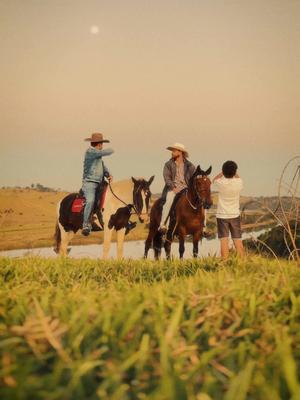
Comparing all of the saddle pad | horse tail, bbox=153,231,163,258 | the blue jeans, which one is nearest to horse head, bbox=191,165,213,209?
the blue jeans

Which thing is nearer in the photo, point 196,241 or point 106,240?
point 196,241

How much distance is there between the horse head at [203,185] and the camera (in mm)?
9734

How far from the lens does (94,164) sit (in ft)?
34.1

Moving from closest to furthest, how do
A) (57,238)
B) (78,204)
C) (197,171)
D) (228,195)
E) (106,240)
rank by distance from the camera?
(228,195), (197,171), (106,240), (78,204), (57,238)

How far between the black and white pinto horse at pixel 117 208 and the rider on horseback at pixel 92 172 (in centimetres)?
33

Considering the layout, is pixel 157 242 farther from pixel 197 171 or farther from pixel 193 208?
pixel 197 171

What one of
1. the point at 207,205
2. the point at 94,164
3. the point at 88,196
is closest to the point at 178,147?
the point at 207,205

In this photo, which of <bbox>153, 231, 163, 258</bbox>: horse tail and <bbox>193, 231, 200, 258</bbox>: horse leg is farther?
<bbox>153, 231, 163, 258</bbox>: horse tail

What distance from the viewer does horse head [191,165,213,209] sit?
973 cm

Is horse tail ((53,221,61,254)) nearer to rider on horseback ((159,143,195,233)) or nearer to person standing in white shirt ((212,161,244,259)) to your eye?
rider on horseback ((159,143,195,233))

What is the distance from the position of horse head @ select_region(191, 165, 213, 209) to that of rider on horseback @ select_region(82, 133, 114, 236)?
1.95m

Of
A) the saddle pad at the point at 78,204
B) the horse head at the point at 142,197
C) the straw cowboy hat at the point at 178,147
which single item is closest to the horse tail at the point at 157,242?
the horse head at the point at 142,197

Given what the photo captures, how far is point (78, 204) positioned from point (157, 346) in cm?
927

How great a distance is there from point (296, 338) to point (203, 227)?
8.13 meters
